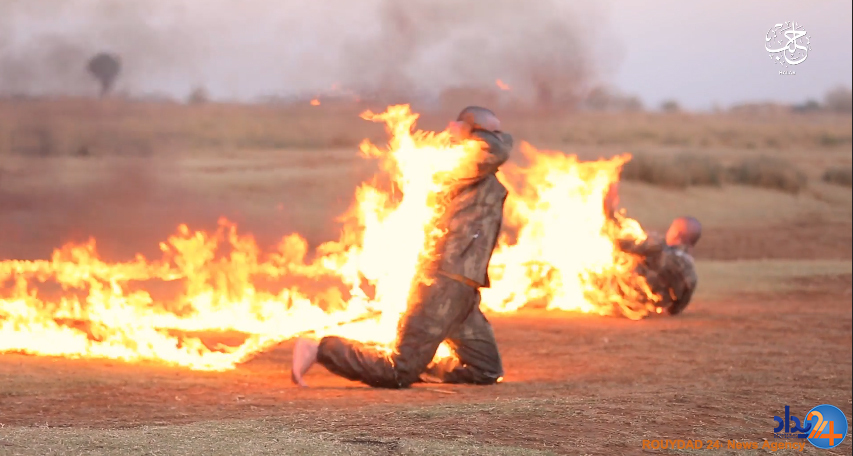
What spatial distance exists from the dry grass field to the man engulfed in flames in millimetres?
202

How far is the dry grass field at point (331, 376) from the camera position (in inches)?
263

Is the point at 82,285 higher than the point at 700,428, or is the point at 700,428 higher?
the point at 82,285

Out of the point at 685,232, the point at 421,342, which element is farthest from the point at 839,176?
the point at 421,342

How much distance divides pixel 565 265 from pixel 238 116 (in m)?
21.6

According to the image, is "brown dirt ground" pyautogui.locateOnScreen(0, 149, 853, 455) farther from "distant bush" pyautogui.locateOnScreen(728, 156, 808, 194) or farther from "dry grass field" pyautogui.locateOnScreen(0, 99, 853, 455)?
"distant bush" pyautogui.locateOnScreen(728, 156, 808, 194)

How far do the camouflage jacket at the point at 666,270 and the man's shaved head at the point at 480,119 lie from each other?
197 inches

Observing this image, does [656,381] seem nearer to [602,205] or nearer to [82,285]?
[602,205]

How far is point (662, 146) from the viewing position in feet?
195

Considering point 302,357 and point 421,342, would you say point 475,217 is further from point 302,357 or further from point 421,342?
point 302,357

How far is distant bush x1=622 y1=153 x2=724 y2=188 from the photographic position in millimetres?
35250

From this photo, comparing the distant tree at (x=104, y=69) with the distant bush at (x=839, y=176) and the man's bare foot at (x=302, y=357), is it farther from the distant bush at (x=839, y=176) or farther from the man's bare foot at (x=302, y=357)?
the distant bush at (x=839, y=176)

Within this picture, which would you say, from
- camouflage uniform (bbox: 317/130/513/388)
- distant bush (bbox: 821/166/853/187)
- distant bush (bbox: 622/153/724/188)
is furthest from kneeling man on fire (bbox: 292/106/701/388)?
distant bush (bbox: 821/166/853/187)

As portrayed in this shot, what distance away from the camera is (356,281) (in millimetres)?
9188

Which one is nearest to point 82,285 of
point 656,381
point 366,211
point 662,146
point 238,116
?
point 366,211
